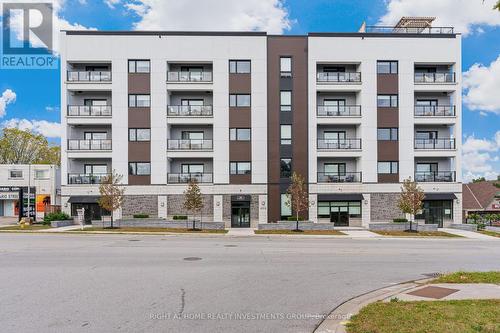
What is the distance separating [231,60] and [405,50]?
1697cm

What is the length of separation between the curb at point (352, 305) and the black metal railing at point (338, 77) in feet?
87.4

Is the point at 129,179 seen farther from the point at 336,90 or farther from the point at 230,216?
the point at 336,90

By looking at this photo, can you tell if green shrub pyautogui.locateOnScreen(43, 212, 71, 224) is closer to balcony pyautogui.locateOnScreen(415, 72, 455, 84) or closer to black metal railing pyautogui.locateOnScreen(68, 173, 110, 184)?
black metal railing pyautogui.locateOnScreen(68, 173, 110, 184)

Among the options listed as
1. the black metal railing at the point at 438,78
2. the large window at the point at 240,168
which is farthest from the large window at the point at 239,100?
the black metal railing at the point at 438,78

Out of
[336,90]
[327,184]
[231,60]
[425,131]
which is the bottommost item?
[327,184]

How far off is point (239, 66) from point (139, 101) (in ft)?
33.6

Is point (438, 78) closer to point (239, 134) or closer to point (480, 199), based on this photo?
point (239, 134)

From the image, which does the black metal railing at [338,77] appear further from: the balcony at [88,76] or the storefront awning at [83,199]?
the storefront awning at [83,199]

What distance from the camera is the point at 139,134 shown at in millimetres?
34562

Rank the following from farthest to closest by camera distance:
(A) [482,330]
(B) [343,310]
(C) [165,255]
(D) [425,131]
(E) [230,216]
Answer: (D) [425,131], (E) [230,216], (C) [165,255], (B) [343,310], (A) [482,330]

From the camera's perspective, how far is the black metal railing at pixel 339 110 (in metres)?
34.7

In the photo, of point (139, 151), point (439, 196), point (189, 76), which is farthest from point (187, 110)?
point (439, 196)

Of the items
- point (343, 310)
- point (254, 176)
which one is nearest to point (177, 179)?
point (254, 176)

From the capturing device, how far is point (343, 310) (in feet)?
24.9
